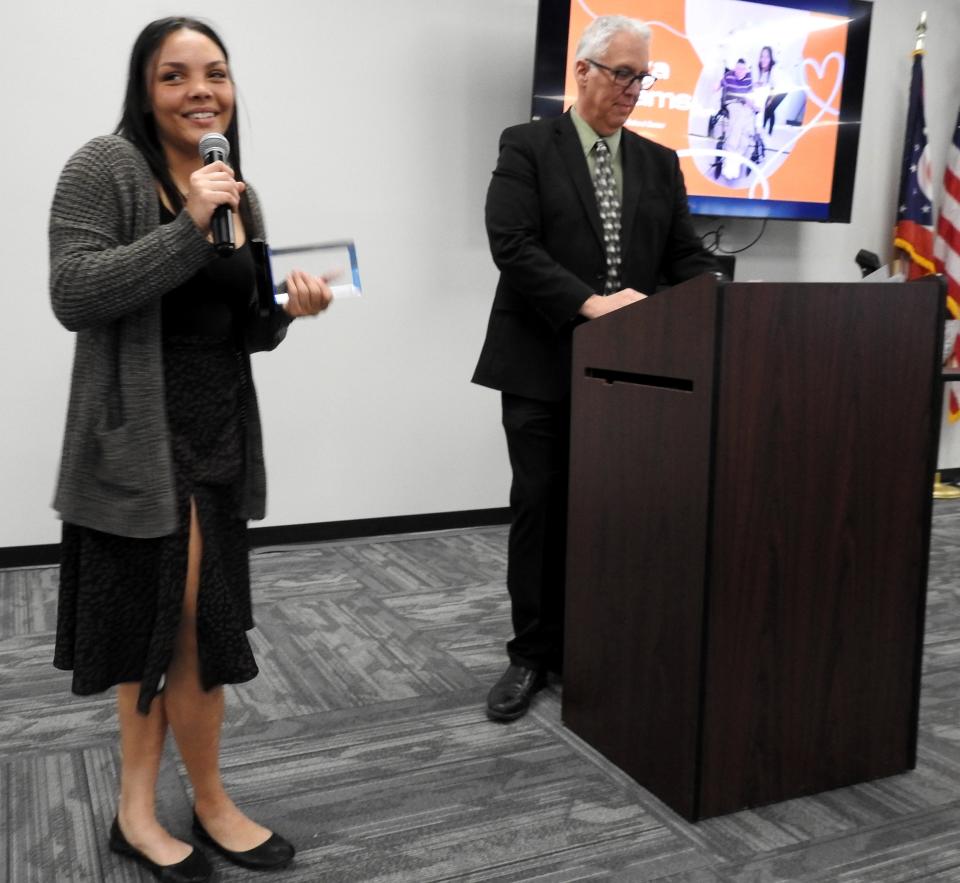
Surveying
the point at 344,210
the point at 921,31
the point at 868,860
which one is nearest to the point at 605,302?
the point at 868,860

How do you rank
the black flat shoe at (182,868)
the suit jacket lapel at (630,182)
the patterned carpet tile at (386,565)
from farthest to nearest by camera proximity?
1. the patterned carpet tile at (386,565)
2. the suit jacket lapel at (630,182)
3. the black flat shoe at (182,868)

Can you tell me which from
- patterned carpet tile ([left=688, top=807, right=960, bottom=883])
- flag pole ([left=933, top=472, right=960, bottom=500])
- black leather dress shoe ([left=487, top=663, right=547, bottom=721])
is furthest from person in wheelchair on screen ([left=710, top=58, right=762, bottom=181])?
patterned carpet tile ([left=688, top=807, right=960, bottom=883])

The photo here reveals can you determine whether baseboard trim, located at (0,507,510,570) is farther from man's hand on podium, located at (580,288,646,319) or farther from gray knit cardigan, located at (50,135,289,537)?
gray knit cardigan, located at (50,135,289,537)

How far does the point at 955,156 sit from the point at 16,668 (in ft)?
14.9

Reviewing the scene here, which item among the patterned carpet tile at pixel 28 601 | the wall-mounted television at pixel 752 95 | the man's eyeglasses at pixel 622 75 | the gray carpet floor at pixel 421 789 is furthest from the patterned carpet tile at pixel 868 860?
the wall-mounted television at pixel 752 95

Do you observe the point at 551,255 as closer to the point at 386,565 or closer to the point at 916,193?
the point at 386,565

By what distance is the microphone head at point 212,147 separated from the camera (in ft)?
4.08

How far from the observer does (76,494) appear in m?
1.27

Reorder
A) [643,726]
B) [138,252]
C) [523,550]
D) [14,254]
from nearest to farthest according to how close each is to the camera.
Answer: [138,252] < [643,726] < [523,550] < [14,254]

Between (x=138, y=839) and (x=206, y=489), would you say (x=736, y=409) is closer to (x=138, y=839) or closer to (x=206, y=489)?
(x=206, y=489)

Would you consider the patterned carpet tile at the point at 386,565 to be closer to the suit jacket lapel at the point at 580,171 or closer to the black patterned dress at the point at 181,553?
the suit jacket lapel at the point at 580,171

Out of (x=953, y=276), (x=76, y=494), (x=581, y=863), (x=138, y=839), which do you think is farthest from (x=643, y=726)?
(x=953, y=276)

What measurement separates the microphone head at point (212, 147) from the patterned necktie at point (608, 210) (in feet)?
3.30

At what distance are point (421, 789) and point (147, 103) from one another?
49.3 inches
